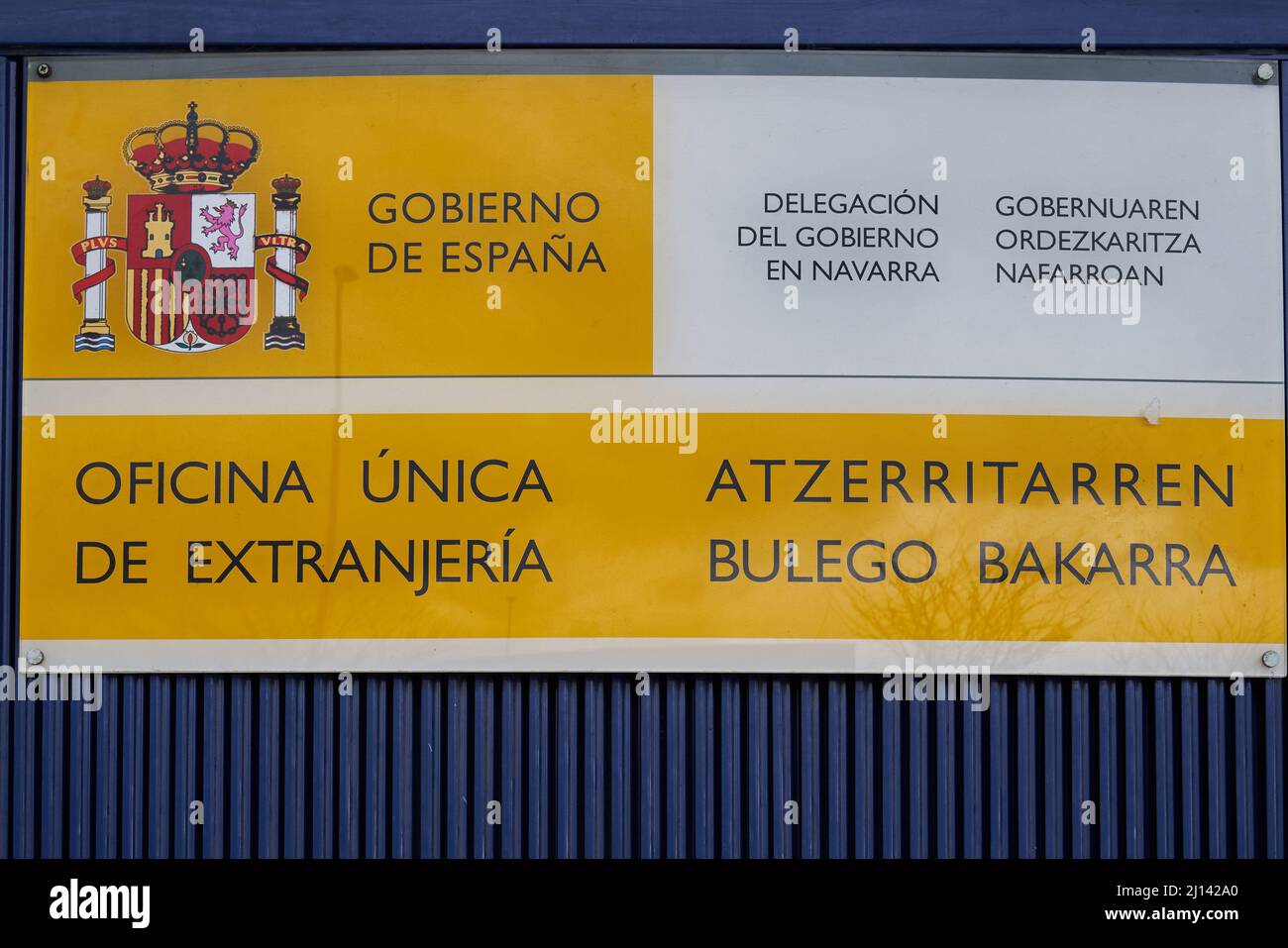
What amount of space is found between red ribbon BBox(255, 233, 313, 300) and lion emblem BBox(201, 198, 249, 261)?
0.07 m

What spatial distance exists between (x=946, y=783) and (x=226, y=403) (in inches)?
101

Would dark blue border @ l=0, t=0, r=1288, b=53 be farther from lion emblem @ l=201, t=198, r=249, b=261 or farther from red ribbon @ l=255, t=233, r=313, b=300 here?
red ribbon @ l=255, t=233, r=313, b=300

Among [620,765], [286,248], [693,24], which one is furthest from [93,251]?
[620,765]

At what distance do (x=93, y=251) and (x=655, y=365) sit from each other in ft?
6.04

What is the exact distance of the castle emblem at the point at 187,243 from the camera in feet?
8.89

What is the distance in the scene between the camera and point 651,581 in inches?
104

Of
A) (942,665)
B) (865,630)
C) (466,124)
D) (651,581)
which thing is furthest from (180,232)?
(942,665)

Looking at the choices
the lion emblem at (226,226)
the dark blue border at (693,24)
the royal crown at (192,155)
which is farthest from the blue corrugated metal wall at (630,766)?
the dark blue border at (693,24)

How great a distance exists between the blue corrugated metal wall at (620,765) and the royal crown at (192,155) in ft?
2.61

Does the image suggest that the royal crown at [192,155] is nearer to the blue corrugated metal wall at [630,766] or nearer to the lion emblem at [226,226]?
the lion emblem at [226,226]

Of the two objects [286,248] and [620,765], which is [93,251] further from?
[620,765]

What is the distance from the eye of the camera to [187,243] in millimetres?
2738

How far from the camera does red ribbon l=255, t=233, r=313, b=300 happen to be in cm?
271
